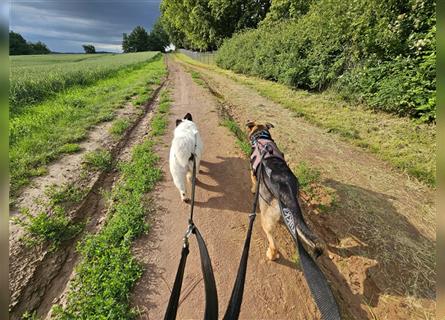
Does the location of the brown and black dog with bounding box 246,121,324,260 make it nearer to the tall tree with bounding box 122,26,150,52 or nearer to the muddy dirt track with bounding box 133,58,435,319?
the muddy dirt track with bounding box 133,58,435,319

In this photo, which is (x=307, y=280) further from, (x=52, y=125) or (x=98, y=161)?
(x=52, y=125)

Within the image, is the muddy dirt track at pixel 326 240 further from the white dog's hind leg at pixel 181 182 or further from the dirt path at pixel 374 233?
the white dog's hind leg at pixel 181 182

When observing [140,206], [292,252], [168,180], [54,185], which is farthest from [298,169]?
[54,185]

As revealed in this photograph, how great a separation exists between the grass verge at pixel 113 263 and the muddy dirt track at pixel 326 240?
0.18m

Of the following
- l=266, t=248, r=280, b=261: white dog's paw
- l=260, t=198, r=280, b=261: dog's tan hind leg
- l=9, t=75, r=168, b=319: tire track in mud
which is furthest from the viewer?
l=266, t=248, r=280, b=261: white dog's paw

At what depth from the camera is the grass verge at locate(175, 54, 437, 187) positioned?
214 inches

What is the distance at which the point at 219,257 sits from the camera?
3021 millimetres

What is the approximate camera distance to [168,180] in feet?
15.2

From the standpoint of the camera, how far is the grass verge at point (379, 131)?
543cm

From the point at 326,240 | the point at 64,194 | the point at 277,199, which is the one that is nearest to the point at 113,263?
the point at 64,194

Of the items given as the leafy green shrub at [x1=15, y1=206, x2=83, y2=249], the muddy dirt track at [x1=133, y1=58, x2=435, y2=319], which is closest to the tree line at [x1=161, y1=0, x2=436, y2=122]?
the muddy dirt track at [x1=133, y1=58, x2=435, y2=319]

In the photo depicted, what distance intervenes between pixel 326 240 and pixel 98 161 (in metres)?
4.87

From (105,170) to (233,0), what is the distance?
32.5 m

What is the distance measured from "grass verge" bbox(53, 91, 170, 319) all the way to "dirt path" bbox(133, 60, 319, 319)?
170 mm
